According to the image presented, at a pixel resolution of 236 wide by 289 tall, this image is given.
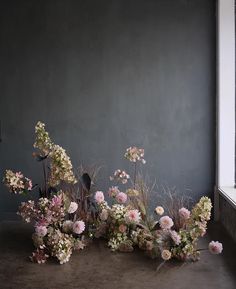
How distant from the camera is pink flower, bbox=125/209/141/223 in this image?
288cm

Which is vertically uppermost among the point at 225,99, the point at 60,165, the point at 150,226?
the point at 225,99

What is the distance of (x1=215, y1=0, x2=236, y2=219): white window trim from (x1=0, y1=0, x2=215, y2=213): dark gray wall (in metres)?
0.10

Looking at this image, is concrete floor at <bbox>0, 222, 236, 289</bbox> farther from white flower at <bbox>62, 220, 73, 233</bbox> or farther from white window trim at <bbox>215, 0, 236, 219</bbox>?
white window trim at <bbox>215, 0, 236, 219</bbox>

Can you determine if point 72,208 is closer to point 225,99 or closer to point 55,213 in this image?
point 55,213

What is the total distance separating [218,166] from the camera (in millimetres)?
3758

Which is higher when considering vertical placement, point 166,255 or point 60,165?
point 60,165

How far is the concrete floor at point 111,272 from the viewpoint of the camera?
2318mm

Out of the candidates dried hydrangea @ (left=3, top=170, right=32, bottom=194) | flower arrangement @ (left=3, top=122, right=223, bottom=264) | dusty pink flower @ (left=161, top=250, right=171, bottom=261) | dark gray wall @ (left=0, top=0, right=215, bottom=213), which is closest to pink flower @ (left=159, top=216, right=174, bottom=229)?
flower arrangement @ (left=3, top=122, right=223, bottom=264)

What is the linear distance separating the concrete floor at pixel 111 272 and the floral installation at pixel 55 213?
9cm

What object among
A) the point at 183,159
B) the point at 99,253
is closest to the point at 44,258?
the point at 99,253

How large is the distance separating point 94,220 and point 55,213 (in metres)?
0.42

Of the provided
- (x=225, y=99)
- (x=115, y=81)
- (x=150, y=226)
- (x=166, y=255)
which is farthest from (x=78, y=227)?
(x=225, y=99)

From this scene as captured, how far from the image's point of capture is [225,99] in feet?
12.1

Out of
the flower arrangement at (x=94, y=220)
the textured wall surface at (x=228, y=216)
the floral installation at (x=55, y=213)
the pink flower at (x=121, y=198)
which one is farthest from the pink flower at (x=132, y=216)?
the textured wall surface at (x=228, y=216)
